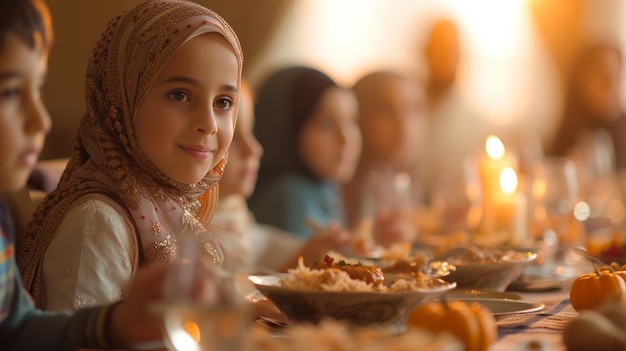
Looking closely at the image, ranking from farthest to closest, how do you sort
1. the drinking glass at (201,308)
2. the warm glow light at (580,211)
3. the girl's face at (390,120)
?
1. the girl's face at (390,120)
2. the warm glow light at (580,211)
3. the drinking glass at (201,308)

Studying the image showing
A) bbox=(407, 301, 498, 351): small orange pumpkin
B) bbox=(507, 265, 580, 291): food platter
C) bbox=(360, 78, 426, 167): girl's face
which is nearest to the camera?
bbox=(407, 301, 498, 351): small orange pumpkin

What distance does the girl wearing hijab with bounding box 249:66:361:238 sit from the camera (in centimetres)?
333

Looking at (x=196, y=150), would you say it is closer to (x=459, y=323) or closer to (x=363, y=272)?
(x=363, y=272)

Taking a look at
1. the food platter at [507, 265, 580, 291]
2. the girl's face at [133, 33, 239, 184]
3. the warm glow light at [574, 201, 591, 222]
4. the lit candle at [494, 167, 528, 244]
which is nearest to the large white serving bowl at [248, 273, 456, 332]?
the girl's face at [133, 33, 239, 184]

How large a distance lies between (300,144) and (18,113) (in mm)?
2539

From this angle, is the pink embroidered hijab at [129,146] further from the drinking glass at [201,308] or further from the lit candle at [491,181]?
the lit candle at [491,181]

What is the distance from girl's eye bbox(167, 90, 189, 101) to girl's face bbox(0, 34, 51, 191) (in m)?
0.42

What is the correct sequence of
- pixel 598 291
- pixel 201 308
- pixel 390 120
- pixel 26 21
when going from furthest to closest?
pixel 390 120
pixel 598 291
pixel 26 21
pixel 201 308

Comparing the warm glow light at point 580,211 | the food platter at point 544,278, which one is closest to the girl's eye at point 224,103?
the food platter at point 544,278

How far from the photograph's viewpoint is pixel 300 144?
3398 mm

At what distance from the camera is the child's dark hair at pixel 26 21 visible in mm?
875

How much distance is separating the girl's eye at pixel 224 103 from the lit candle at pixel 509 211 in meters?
1.12

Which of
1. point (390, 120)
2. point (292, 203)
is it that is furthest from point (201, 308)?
point (390, 120)

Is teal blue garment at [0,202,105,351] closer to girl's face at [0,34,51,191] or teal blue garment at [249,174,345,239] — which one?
girl's face at [0,34,51,191]
